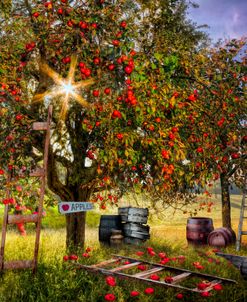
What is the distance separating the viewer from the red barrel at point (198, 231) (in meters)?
14.5

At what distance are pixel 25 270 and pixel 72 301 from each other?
1.60 m

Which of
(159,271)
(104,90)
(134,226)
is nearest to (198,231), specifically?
(134,226)

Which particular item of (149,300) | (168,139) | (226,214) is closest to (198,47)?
(226,214)

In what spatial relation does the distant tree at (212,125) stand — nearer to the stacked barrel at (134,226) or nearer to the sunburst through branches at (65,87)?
the sunburst through branches at (65,87)

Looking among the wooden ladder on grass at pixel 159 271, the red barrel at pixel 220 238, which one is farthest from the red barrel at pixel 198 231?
the wooden ladder on grass at pixel 159 271

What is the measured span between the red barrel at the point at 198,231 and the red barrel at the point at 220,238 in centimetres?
36

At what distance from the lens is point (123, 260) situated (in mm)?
9922

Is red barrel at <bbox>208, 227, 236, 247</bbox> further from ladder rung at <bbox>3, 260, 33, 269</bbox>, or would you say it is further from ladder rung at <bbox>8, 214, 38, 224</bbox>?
ladder rung at <bbox>8, 214, 38, 224</bbox>

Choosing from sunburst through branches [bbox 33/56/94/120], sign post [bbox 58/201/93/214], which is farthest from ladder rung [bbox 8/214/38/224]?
sunburst through branches [bbox 33/56/94/120]

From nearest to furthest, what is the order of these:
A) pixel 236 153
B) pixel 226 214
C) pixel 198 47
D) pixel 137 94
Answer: pixel 137 94 < pixel 236 153 < pixel 198 47 < pixel 226 214

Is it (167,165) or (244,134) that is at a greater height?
(244,134)

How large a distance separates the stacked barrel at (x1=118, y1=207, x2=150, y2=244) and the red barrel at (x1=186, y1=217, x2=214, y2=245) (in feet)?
6.84

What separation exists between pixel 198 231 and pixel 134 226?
2.70 metres

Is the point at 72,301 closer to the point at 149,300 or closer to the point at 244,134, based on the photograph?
the point at 149,300
